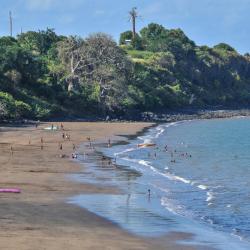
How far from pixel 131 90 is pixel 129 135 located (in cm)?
3537

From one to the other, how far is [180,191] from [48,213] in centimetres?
935

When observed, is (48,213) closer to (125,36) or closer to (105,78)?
(105,78)

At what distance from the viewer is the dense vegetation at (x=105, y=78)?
82938mm

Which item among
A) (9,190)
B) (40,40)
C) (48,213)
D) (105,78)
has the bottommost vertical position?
(48,213)

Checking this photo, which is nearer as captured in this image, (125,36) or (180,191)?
(180,191)

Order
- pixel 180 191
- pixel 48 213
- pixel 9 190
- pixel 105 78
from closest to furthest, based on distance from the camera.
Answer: pixel 48 213, pixel 9 190, pixel 180 191, pixel 105 78

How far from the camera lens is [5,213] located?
22.4 meters

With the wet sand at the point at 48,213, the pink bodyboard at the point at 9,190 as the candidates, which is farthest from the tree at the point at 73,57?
the pink bodyboard at the point at 9,190

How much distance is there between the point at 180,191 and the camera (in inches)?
1220

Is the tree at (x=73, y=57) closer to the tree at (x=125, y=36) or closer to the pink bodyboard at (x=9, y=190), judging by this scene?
the tree at (x=125, y=36)

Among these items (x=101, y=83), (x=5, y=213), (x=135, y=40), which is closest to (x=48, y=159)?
(x=5, y=213)

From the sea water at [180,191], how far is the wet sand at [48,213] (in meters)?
0.91

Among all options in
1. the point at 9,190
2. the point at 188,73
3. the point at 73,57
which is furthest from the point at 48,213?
the point at 188,73

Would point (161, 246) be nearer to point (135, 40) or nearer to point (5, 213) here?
point (5, 213)
